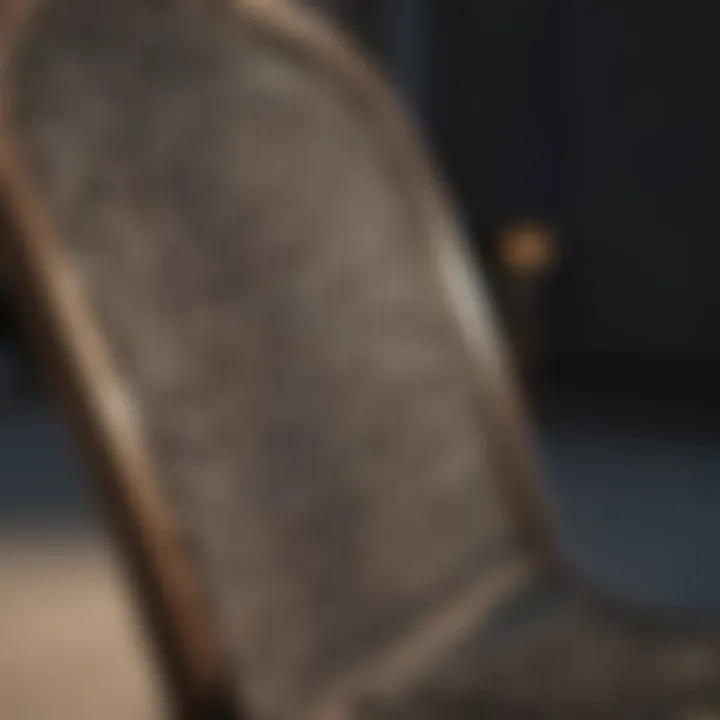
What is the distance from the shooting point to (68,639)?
Result: 6.09 ft

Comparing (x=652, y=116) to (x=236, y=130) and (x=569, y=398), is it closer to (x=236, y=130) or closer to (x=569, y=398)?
(x=569, y=398)

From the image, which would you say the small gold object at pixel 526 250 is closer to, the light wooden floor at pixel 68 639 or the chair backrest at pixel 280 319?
the light wooden floor at pixel 68 639

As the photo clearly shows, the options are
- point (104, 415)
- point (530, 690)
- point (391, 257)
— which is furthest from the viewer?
point (391, 257)

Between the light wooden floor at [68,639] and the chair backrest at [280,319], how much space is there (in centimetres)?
71

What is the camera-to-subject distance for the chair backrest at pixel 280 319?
1.99 ft

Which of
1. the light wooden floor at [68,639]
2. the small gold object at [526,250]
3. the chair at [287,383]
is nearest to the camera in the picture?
the chair at [287,383]

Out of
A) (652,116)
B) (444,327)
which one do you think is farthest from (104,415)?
(652,116)

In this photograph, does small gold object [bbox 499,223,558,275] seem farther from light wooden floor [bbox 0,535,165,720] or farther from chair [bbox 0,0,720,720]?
chair [bbox 0,0,720,720]

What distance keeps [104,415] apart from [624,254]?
9.65 feet

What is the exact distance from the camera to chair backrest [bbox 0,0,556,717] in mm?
606

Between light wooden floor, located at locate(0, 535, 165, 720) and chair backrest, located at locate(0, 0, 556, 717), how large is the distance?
71cm

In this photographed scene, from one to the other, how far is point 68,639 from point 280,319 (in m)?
1.24

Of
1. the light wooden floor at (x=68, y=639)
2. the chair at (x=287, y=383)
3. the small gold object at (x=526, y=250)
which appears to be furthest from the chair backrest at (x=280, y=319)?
the small gold object at (x=526, y=250)

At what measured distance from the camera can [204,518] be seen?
0.60 m
